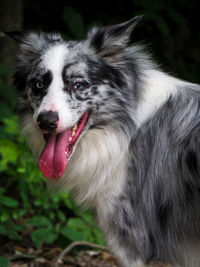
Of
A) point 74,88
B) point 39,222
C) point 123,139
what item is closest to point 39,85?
point 74,88

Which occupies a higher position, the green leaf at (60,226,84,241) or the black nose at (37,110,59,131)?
the black nose at (37,110,59,131)

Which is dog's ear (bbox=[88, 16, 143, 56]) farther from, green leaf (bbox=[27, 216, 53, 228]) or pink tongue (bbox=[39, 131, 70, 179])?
green leaf (bbox=[27, 216, 53, 228])

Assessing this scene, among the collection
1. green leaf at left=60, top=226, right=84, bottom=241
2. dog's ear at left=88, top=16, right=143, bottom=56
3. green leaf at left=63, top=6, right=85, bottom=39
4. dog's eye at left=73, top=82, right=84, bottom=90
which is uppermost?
green leaf at left=63, top=6, right=85, bottom=39

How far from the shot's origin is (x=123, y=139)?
343cm

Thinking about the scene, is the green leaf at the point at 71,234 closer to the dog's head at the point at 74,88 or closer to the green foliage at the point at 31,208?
the green foliage at the point at 31,208

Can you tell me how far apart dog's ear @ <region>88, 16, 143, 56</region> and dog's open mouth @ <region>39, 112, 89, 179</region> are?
0.67 metres

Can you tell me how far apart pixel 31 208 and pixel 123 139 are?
2.38 meters

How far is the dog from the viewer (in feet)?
10.6

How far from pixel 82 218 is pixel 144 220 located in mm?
1789

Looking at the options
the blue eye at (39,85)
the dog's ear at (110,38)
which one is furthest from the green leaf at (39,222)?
the dog's ear at (110,38)

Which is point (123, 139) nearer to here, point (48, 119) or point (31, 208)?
point (48, 119)

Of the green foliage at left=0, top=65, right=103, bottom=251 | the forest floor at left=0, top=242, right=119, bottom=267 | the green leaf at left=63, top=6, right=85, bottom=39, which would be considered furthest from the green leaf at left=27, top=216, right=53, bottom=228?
the green leaf at left=63, top=6, right=85, bottom=39

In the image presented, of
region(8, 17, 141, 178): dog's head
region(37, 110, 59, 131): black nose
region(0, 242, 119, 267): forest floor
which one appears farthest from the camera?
region(0, 242, 119, 267): forest floor

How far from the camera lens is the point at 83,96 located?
342 centimetres
